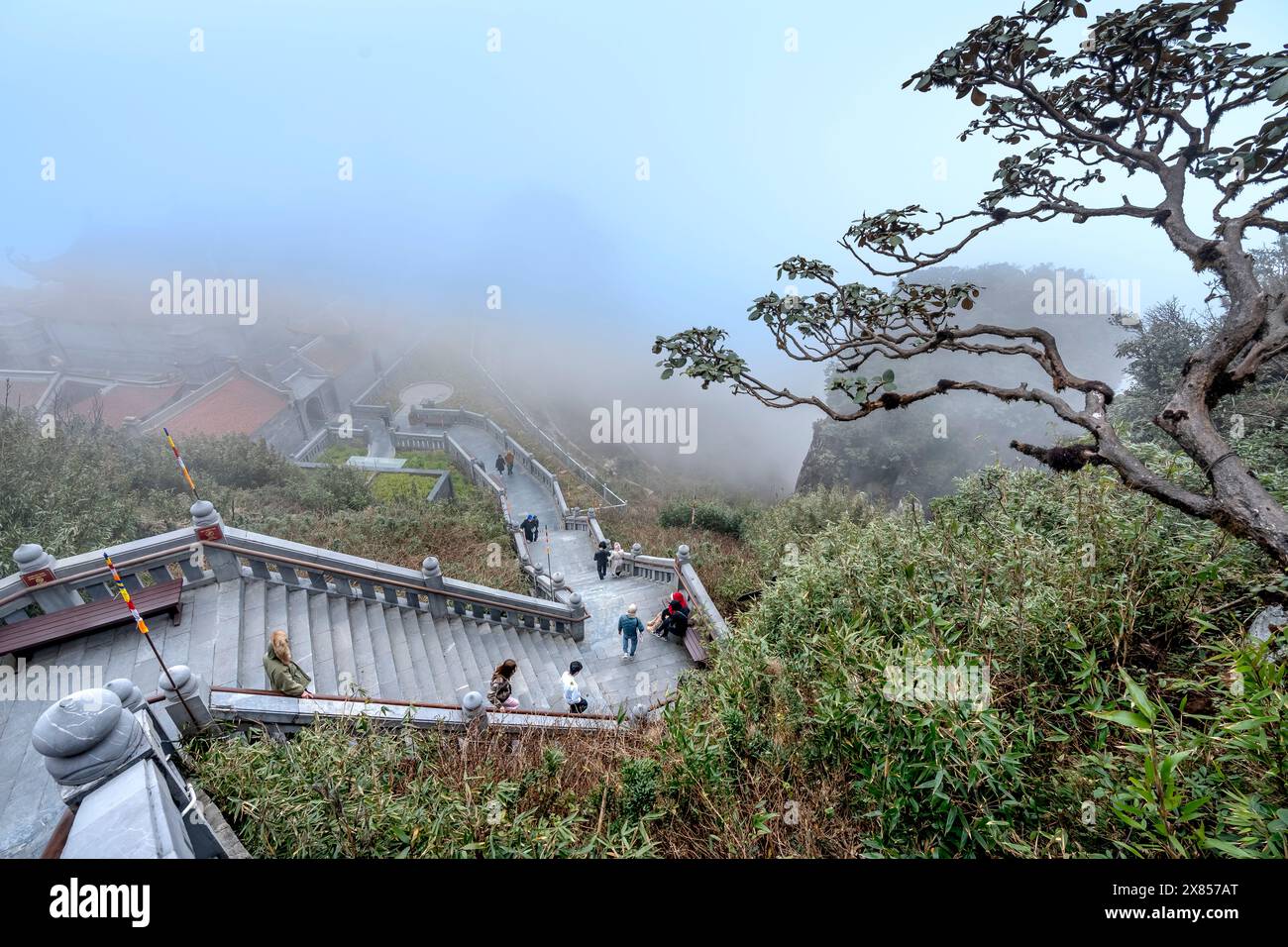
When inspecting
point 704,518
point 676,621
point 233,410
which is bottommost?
point 676,621

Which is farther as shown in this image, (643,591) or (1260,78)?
(643,591)

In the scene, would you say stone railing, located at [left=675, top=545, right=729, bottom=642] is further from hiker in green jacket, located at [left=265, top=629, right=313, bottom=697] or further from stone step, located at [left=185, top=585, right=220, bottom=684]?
stone step, located at [left=185, top=585, right=220, bottom=684]

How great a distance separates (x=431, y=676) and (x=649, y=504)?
1540 centimetres

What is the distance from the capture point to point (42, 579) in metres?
6.18

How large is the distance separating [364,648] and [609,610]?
19.1 ft

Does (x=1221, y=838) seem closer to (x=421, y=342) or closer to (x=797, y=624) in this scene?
(x=797, y=624)

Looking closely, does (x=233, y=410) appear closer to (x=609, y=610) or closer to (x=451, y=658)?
(x=609, y=610)

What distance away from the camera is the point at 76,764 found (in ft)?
10.7

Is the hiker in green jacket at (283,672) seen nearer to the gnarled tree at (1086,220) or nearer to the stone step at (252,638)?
the stone step at (252,638)

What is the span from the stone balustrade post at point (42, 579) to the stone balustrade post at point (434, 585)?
4029 mm

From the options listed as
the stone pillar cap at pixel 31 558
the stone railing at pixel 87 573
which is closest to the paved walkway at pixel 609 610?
the stone railing at pixel 87 573

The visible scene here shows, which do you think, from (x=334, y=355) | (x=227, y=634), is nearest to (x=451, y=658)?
(x=227, y=634)

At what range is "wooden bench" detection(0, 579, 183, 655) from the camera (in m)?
5.94
